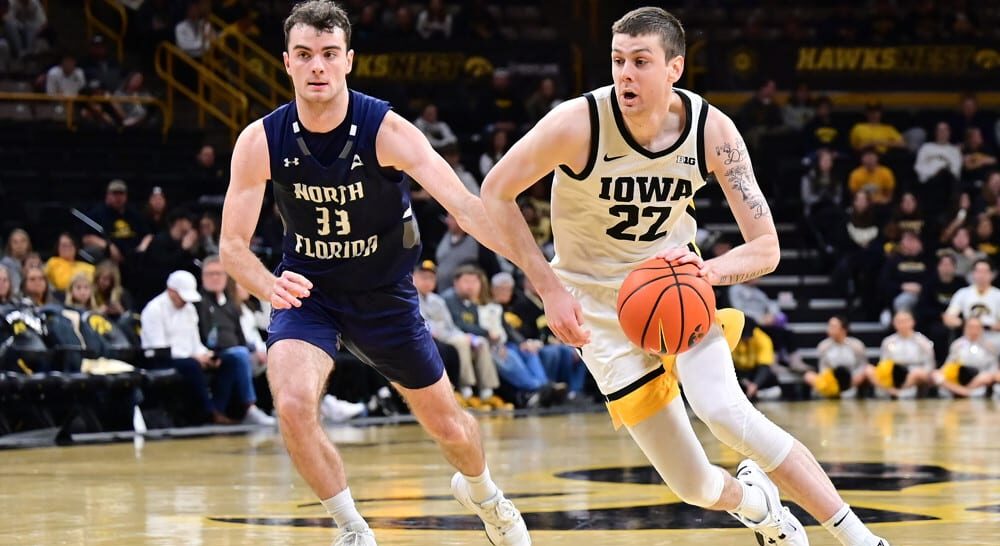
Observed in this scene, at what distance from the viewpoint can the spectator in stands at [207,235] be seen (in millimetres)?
16766

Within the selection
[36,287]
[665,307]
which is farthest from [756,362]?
[665,307]

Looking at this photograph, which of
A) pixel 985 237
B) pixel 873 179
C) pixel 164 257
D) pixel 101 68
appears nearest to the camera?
pixel 164 257

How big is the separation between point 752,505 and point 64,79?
15753mm

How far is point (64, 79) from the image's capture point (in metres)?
20.5

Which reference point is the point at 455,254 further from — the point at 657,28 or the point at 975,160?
the point at 657,28

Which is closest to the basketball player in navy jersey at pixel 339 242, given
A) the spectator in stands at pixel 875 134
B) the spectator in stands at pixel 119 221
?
the spectator in stands at pixel 119 221

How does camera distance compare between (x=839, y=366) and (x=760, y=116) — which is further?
(x=760, y=116)

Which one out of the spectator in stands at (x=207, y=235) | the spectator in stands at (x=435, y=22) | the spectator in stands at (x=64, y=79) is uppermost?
the spectator in stands at (x=435, y=22)

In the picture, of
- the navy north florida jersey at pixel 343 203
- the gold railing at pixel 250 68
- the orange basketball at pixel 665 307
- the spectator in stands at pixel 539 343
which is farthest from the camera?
the gold railing at pixel 250 68

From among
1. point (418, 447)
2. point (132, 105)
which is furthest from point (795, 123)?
point (418, 447)

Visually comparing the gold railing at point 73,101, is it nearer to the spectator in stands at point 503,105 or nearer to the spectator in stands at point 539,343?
the spectator in stands at point 503,105

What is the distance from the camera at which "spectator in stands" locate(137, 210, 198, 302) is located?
16.4 m

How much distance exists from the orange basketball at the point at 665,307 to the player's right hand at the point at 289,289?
1180 mm

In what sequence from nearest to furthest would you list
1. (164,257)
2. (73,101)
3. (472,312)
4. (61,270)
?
(61,270) → (164,257) → (472,312) → (73,101)
